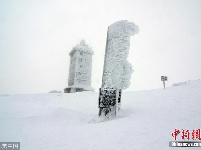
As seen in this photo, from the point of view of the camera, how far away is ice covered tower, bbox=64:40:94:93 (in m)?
41.2

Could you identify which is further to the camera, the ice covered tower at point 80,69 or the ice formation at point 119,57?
the ice covered tower at point 80,69

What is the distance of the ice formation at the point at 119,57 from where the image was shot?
12.0 meters

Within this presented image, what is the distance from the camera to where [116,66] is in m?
12.1

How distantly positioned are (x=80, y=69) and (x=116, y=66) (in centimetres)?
3040

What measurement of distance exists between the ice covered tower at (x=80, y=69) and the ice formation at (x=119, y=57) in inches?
1136
